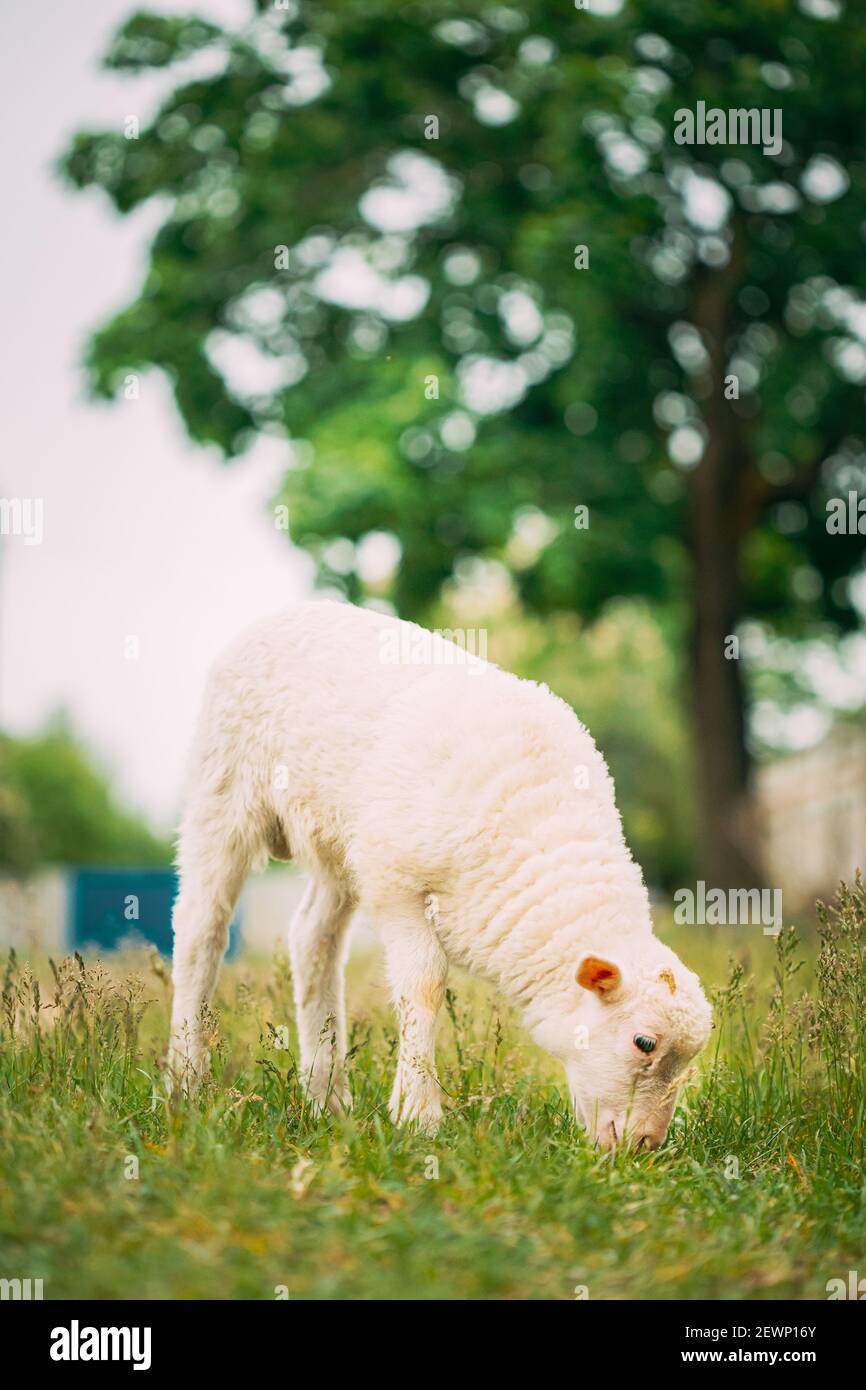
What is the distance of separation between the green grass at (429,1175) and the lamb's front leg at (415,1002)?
12 centimetres

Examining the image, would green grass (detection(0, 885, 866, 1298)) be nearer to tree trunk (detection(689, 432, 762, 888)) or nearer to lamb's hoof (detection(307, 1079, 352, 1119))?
lamb's hoof (detection(307, 1079, 352, 1119))

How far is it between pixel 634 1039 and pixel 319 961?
5.56ft

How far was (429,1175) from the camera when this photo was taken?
4.38 m

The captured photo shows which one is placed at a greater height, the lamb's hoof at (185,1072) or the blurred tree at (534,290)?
the blurred tree at (534,290)

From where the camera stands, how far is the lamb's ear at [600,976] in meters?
4.71

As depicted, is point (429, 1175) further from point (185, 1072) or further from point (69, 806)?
point (69, 806)

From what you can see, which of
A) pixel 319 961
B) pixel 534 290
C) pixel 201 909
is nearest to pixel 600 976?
pixel 319 961

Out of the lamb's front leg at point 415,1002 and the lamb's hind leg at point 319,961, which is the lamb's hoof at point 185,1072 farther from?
the lamb's front leg at point 415,1002

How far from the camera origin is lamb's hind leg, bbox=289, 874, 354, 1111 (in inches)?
235
